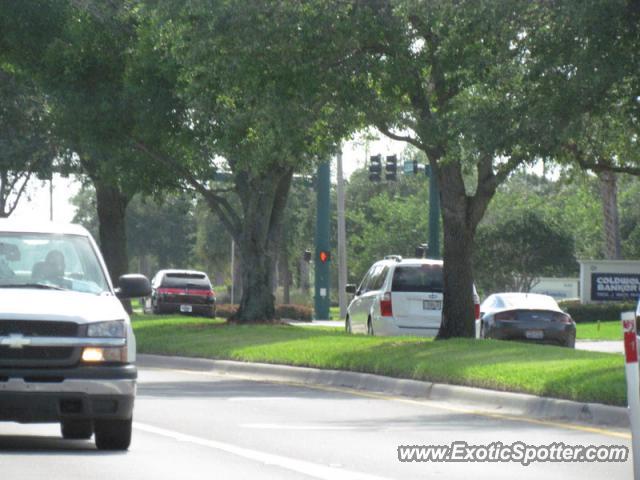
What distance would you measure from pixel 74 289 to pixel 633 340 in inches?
188

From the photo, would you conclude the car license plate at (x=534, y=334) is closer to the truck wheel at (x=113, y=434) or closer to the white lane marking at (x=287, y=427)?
the white lane marking at (x=287, y=427)

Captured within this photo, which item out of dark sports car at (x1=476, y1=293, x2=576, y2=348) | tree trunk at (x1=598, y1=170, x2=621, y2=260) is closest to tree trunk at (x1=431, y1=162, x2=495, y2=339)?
dark sports car at (x1=476, y1=293, x2=576, y2=348)

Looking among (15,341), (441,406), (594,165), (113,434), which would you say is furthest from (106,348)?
(594,165)

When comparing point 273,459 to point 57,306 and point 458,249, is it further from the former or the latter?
point 458,249

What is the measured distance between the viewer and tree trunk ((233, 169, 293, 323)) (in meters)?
34.1

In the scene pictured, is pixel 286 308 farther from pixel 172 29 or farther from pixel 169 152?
pixel 172 29

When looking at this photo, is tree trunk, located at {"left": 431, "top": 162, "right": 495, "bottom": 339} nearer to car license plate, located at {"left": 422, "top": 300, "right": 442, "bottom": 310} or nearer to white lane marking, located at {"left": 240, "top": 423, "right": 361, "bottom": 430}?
car license plate, located at {"left": 422, "top": 300, "right": 442, "bottom": 310}

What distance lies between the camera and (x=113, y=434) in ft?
40.9

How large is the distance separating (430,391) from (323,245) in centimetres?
3143

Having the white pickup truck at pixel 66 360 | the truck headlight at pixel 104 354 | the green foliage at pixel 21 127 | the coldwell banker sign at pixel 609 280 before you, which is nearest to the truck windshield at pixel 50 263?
the white pickup truck at pixel 66 360

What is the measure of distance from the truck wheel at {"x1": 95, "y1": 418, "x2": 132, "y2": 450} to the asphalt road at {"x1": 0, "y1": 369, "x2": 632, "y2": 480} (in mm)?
134

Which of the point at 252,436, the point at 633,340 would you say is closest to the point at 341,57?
the point at 252,436

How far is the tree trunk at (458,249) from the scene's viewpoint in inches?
999

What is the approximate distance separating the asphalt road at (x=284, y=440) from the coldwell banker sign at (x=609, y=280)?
32534 millimetres
